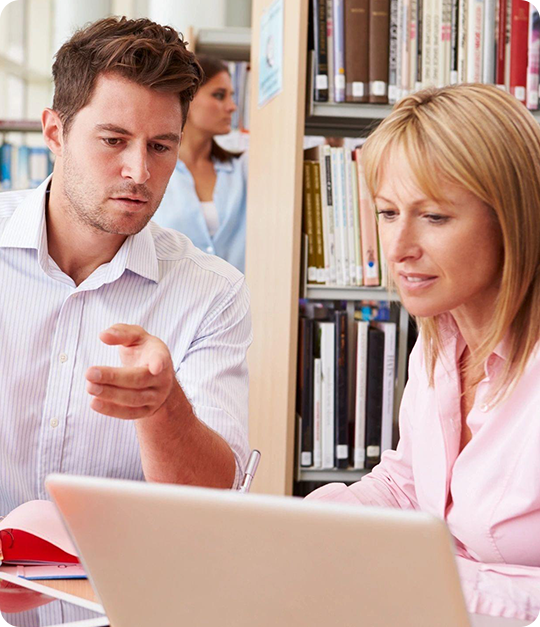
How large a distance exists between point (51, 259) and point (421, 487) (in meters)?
0.72

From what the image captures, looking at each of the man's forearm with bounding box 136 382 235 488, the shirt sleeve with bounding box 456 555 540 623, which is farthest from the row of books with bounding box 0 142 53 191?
the shirt sleeve with bounding box 456 555 540 623

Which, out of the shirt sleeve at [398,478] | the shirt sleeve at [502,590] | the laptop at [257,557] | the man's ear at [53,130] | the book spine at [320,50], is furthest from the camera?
the book spine at [320,50]

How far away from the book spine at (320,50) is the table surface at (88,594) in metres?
1.35

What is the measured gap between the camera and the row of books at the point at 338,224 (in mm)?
1924

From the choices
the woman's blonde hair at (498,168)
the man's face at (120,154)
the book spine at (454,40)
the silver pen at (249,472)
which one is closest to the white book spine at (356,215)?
the book spine at (454,40)

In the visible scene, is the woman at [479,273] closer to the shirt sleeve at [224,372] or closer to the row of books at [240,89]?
the shirt sleeve at [224,372]

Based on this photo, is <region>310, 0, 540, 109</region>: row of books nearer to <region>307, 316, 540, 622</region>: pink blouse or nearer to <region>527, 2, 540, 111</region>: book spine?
<region>527, 2, 540, 111</region>: book spine

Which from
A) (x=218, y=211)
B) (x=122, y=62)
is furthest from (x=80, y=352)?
(x=218, y=211)

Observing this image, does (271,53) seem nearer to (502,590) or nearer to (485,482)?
(485,482)

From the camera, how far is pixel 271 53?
6.95 feet

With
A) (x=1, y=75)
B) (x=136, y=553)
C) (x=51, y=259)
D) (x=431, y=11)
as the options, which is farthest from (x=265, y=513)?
(x=1, y=75)

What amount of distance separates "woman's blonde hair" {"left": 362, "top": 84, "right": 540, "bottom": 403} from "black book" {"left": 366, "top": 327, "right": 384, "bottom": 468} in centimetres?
89

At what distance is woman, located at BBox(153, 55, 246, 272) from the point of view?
2.82m

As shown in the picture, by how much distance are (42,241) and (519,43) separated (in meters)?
1.22
